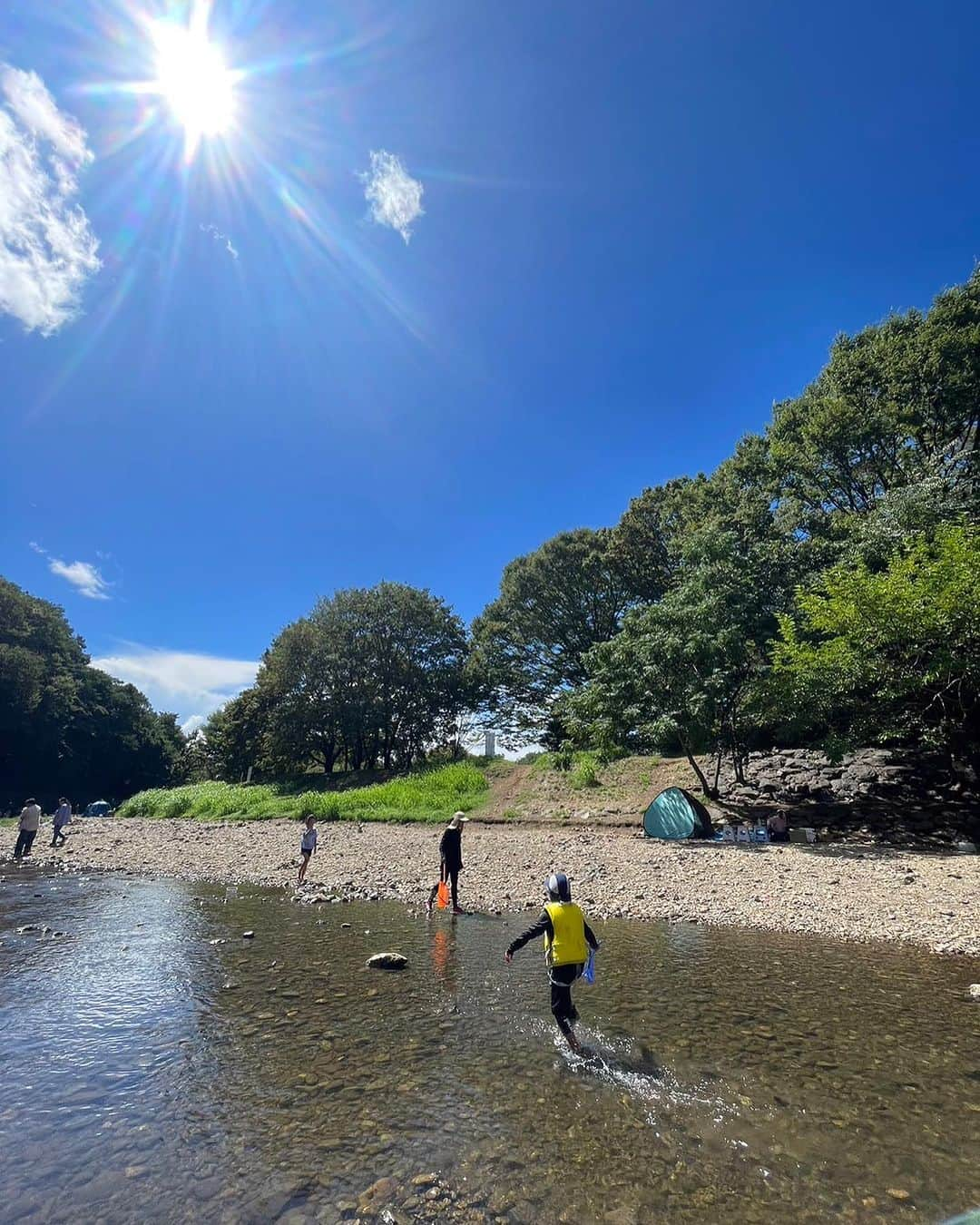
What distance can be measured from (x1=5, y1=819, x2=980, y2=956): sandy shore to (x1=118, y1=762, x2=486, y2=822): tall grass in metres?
Result: 4.47

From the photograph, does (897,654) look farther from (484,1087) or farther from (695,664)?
(484,1087)

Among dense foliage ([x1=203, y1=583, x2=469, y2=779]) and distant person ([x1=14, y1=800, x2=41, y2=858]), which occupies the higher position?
dense foliage ([x1=203, y1=583, x2=469, y2=779])

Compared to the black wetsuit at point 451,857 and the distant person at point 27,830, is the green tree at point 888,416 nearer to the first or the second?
the black wetsuit at point 451,857

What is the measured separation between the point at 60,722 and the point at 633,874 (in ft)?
228

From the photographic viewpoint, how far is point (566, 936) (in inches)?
302

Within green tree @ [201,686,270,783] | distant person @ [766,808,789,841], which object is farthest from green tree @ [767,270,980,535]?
green tree @ [201,686,270,783]

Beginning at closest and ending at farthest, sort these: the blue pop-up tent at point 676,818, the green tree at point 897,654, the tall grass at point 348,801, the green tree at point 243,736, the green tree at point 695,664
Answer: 1. the green tree at point 897,654
2. the blue pop-up tent at point 676,818
3. the green tree at point 695,664
4. the tall grass at point 348,801
5. the green tree at point 243,736

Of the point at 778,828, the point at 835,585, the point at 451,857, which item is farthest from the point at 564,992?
the point at 835,585

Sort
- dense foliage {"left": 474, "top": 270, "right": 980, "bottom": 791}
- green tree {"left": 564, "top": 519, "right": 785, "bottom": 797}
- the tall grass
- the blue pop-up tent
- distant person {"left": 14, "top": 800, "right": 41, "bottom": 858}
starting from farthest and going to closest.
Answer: the tall grass → distant person {"left": 14, "top": 800, "right": 41, "bottom": 858} → green tree {"left": 564, "top": 519, "right": 785, "bottom": 797} → the blue pop-up tent → dense foliage {"left": 474, "top": 270, "right": 980, "bottom": 791}

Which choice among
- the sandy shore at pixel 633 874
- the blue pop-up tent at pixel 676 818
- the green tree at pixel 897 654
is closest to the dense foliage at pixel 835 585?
A: the green tree at pixel 897 654

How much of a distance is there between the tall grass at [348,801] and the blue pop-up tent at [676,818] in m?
12.0

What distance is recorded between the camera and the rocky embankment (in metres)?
21.6

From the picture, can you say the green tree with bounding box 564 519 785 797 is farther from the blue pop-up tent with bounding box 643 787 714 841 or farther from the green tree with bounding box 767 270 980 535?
the green tree with bounding box 767 270 980 535

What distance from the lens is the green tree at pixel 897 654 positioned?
19156 mm
